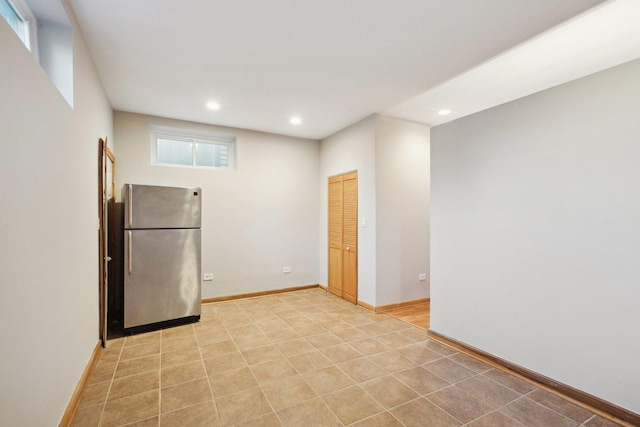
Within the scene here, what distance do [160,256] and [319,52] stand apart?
9.25 ft

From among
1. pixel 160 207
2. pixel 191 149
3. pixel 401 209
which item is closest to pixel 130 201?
pixel 160 207

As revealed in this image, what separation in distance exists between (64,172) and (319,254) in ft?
13.3

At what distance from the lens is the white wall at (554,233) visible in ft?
6.48

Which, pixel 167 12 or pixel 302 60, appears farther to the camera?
pixel 302 60

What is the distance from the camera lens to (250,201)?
16.0 feet

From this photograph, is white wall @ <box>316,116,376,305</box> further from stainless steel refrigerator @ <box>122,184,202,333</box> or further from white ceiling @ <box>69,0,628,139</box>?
stainless steel refrigerator @ <box>122,184,202,333</box>

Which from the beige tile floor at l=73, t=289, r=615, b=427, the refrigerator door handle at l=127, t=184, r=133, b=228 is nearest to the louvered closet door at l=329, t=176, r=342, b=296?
the beige tile floor at l=73, t=289, r=615, b=427

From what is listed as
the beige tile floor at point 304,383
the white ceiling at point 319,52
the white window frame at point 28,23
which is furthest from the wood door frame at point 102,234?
the white window frame at point 28,23

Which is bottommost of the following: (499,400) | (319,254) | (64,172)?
(499,400)

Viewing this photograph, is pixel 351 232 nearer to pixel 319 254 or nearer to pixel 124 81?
pixel 319 254

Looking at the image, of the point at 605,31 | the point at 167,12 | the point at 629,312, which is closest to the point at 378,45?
the point at 167,12

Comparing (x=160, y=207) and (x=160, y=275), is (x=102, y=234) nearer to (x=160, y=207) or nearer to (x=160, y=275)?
(x=160, y=207)

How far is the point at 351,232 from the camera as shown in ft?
15.0

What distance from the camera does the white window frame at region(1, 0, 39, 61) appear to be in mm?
1759
